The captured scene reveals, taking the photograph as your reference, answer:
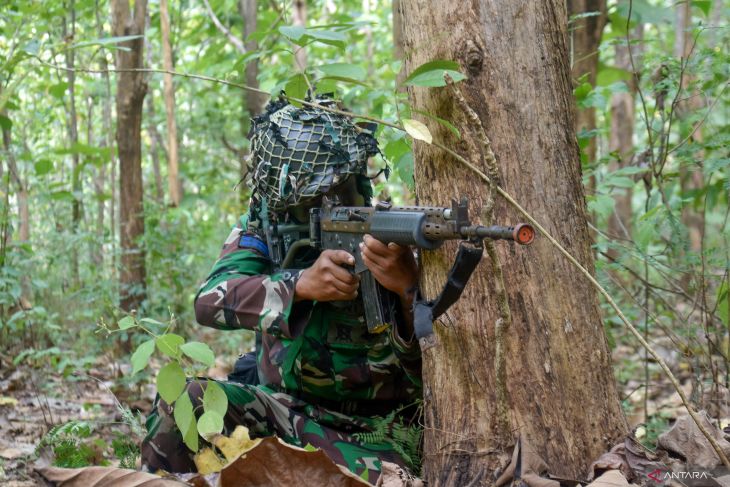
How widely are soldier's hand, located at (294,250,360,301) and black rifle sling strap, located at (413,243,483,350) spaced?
35cm

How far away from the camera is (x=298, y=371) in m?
2.85

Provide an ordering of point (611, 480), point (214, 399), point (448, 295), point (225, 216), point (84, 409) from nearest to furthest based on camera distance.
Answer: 1. point (611, 480)
2. point (448, 295)
3. point (214, 399)
4. point (84, 409)
5. point (225, 216)

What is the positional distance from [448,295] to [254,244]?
1.18 metres

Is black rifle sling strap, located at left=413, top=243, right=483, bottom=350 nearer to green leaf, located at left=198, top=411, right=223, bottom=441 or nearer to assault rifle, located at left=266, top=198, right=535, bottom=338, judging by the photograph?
assault rifle, located at left=266, top=198, right=535, bottom=338

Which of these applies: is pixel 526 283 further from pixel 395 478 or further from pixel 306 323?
pixel 306 323

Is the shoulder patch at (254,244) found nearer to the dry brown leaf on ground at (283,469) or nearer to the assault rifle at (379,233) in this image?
the assault rifle at (379,233)

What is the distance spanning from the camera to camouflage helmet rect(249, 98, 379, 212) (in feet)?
8.49

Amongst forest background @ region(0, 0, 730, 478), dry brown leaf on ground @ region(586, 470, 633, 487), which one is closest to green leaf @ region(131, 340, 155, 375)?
forest background @ region(0, 0, 730, 478)

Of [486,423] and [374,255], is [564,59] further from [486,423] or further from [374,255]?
[486,423]

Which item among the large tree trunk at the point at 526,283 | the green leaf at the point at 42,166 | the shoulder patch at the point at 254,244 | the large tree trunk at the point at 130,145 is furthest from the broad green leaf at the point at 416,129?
the green leaf at the point at 42,166

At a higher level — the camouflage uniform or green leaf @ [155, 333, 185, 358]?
green leaf @ [155, 333, 185, 358]

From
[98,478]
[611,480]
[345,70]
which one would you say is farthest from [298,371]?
[611,480]

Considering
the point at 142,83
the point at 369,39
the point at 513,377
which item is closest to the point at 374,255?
the point at 513,377

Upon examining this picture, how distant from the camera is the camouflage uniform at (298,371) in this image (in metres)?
2.63
